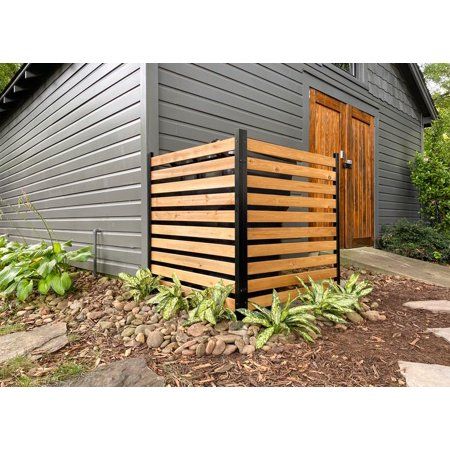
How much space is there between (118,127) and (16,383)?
245cm

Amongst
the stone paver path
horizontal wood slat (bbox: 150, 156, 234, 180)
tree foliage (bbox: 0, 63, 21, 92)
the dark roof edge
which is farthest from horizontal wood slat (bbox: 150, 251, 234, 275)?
tree foliage (bbox: 0, 63, 21, 92)

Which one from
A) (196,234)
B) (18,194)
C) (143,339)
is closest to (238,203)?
(196,234)

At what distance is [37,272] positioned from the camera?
3.10m

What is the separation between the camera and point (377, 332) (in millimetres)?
2076

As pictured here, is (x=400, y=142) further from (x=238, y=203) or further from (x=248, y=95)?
(x=238, y=203)

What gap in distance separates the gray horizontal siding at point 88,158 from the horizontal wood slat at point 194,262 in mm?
401

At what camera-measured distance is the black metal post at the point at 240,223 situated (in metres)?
2.08

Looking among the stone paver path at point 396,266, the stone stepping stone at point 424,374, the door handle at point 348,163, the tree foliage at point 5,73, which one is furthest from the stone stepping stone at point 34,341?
the tree foliage at point 5,73

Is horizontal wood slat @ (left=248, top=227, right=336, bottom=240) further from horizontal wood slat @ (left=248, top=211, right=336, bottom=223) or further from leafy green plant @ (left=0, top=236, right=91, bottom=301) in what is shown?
leafy green plant @ (left=0, top=236, right=91, bottom=301)

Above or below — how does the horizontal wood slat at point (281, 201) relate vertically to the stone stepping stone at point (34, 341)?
above

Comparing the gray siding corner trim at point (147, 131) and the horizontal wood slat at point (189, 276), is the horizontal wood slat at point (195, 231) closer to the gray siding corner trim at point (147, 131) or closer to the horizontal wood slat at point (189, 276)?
the gray siding corner trim at point (147, 131)

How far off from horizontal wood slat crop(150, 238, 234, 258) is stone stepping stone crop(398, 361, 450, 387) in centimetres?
112

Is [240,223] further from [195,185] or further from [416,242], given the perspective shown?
[416,242]

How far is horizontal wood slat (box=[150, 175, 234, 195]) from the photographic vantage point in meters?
2.17
